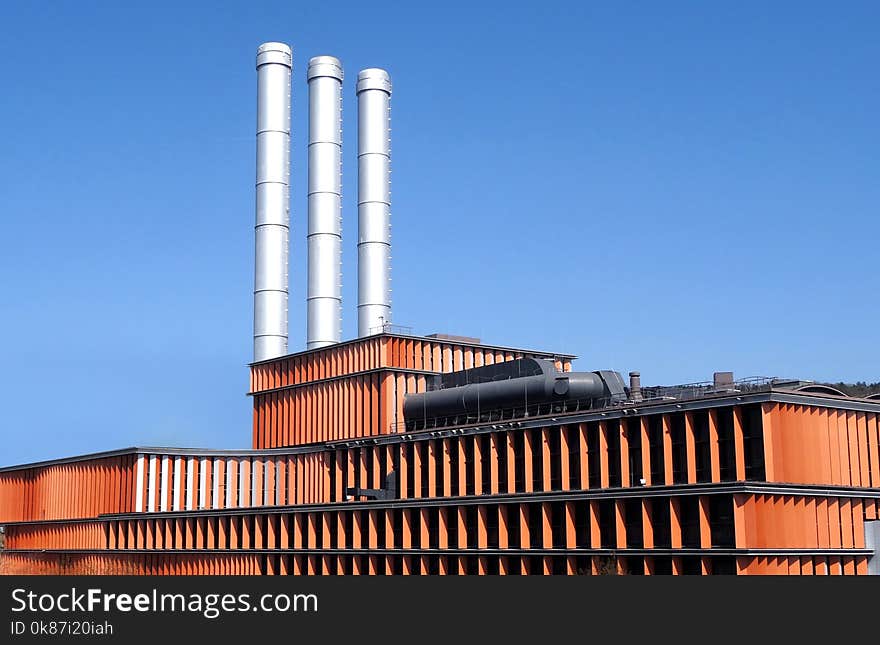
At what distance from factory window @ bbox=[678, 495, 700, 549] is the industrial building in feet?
0.34

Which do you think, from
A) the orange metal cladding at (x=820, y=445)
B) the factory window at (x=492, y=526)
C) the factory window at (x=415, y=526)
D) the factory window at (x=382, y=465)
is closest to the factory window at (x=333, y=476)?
the factory window at (x=382, y=465)

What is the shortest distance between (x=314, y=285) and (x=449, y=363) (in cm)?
2990

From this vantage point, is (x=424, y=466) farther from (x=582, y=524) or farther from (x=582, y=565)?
(x=582, y=565)

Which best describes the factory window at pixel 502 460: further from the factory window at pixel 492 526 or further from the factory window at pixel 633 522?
the factory window at pixel 633 522

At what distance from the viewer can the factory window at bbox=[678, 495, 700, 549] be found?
71062 mm

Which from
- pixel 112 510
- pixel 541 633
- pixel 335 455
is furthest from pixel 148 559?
pixel 541 633

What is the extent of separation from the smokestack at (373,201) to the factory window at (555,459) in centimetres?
4863

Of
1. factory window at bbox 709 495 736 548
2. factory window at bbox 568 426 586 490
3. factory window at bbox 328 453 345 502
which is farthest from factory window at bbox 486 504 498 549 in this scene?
factory window at bbox 328 453 345 502

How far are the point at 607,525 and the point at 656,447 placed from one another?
5936 mm

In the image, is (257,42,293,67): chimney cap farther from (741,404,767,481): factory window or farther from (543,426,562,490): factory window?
(741,404,767,481): factory window

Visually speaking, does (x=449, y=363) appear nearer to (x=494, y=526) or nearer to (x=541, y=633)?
(x=494, y=526)

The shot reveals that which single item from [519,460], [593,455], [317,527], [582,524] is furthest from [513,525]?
[317,527]

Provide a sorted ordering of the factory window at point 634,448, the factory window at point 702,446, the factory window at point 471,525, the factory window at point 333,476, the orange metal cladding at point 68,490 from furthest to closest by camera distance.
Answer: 1. the orange metal cladding at point 68,490
2. the factory window at point 333,476
3. the factory window at point 471,525
4. the factory window at point 634,448
5. the factory window at point 702,446

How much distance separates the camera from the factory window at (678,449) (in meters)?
73.7
